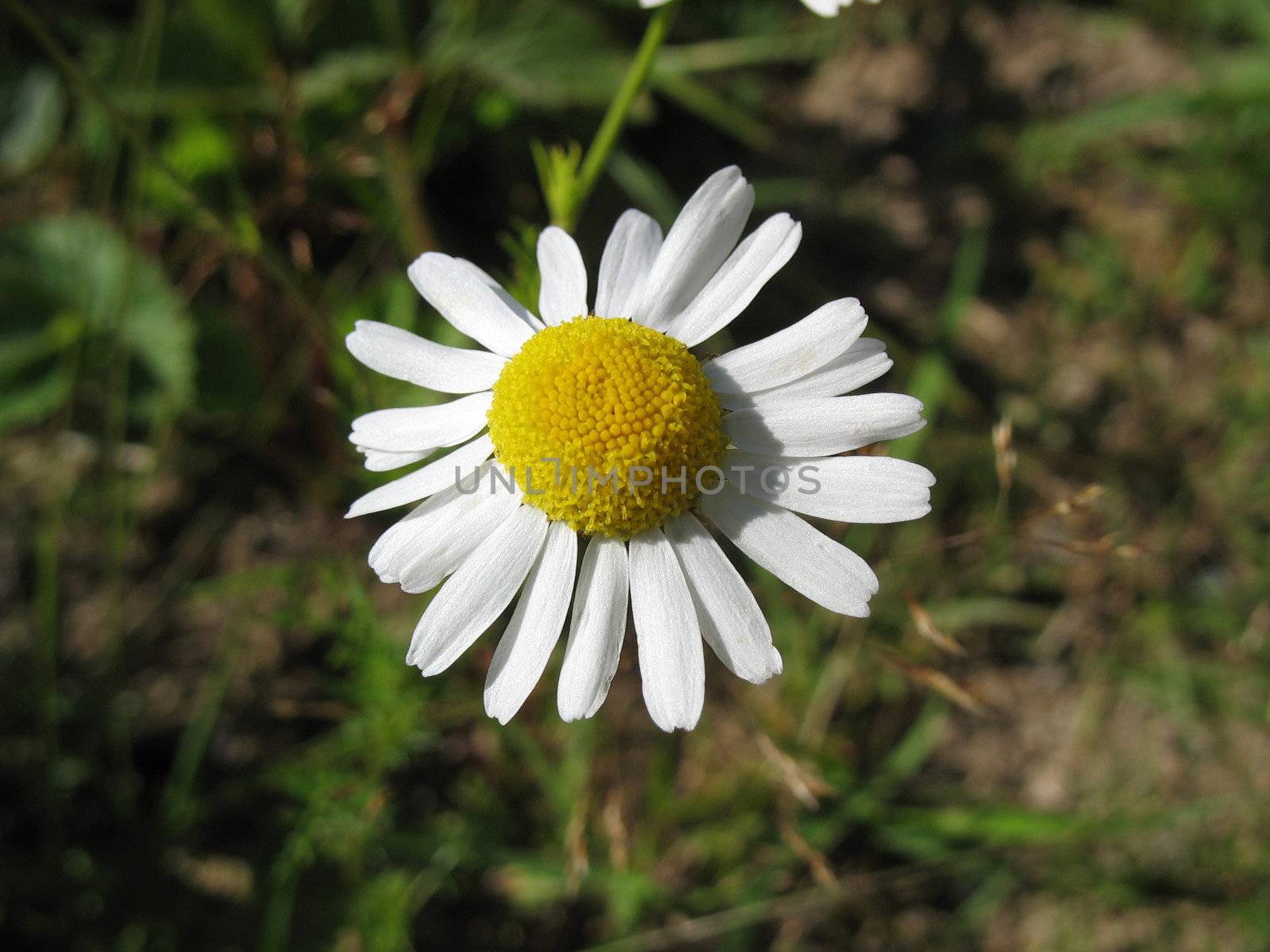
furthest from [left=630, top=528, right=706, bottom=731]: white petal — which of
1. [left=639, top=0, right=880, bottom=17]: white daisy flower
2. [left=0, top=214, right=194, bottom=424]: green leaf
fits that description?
[left=0, top=214, right=194, bottom=424]: green leaf

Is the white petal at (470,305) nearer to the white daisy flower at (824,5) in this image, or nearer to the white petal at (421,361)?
the white petal at (421,361)

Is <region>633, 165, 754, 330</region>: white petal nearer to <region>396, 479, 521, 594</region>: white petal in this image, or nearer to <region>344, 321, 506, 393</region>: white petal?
<region>344, 321, 506, 393</region>: white petal

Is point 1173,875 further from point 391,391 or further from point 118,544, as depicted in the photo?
point 118,544

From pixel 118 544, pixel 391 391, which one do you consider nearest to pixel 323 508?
pixel 118 544

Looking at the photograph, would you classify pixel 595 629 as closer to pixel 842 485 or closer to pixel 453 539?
pixel 453 539

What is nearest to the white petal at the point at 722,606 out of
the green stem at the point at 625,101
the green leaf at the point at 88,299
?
the green stem at the point at 625,101
